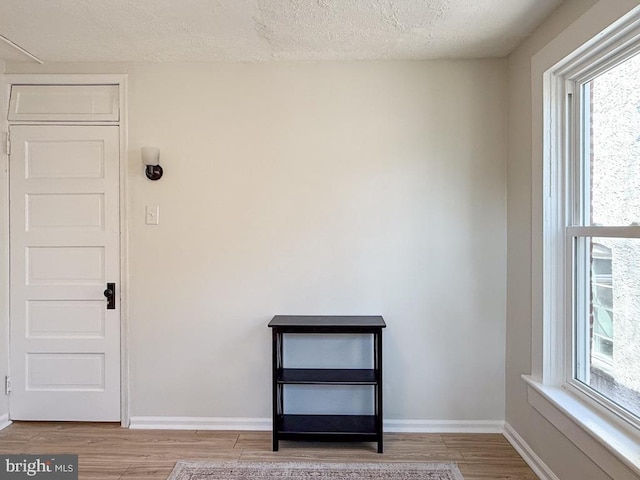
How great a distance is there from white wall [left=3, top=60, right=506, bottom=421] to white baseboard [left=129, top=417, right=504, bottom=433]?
1.8 inches

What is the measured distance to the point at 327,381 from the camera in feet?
7.66

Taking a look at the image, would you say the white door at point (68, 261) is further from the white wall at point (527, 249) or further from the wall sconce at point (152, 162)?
the white wall at point (527, 249)

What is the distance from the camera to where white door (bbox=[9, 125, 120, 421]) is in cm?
263

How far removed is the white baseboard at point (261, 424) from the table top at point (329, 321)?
0.69 meters

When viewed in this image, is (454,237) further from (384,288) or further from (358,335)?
(358,335)

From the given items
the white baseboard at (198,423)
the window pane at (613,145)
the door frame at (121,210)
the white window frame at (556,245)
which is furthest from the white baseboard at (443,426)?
the door frame at (121,210)

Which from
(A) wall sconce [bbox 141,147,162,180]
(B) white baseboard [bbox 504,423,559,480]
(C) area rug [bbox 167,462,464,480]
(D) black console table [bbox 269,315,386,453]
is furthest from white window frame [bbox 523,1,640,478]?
(A) wall sconce [bbox 141,147,162,180]

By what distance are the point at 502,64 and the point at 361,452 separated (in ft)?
8.32

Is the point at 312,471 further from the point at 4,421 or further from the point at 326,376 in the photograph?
the point at 4,421

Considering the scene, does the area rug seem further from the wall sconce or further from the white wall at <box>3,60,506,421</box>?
the wall sconce

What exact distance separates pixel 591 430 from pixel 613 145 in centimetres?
122

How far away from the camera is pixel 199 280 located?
8.60ft

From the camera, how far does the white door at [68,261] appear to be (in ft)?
8.63

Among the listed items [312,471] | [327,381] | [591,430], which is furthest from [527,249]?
[312,471]
